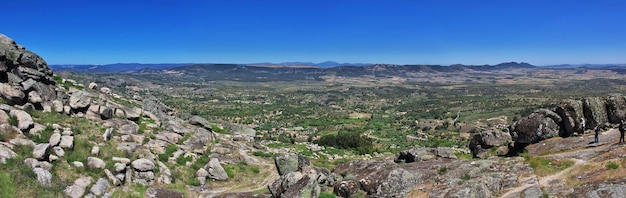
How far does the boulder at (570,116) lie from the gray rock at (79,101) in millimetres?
41986

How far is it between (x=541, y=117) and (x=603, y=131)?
4.60 metres

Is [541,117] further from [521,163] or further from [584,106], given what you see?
[521,163]

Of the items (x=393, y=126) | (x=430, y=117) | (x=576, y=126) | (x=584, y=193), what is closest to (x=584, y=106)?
(x=576, y=126)

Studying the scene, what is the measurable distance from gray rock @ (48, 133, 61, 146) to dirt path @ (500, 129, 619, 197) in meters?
28.6

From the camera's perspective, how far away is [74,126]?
1147 inches

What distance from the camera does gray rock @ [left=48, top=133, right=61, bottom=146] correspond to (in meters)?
25.2

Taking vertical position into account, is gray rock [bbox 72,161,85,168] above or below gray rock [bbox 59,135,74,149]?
below

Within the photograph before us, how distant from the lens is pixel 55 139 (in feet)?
83.6

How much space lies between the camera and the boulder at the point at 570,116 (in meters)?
32.8

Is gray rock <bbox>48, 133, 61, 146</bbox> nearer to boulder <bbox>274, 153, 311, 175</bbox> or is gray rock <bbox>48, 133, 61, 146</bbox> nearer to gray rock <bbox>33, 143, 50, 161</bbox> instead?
gray rock <bbox>33, 143, 50, 161</bbox>

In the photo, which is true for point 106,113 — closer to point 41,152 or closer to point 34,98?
point 34,98

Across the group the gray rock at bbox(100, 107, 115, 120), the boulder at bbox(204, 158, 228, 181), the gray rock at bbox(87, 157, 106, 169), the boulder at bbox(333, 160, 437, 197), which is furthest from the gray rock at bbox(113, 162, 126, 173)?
the boulder at bbox(333, 160, 437, 197)

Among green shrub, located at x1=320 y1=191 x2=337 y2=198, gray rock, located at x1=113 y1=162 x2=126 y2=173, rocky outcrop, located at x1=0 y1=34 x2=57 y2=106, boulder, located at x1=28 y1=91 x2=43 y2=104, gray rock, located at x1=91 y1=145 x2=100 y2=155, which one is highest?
rocky outcrop, located at x1=0 y1=34 x2=57 y2=106

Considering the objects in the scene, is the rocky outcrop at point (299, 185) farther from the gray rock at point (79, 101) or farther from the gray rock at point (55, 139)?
the gray rock at point (79, 101)
